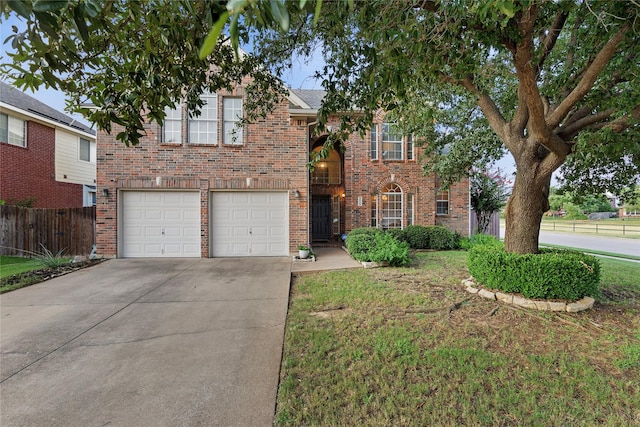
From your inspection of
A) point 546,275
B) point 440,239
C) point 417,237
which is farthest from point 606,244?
point 546,275

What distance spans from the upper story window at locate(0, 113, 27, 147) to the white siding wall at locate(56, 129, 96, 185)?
1397 mm

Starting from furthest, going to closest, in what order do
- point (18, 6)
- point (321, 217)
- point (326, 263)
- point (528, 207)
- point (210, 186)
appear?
point (321, 217) < point (210, 186) < point (326, 263) < point (528, 207) < point (18, 6)

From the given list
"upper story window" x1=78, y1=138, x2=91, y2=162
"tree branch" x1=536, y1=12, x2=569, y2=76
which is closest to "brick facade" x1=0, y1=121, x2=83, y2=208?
"upper story window" x1=78, y1=138, x2=91, y2=162

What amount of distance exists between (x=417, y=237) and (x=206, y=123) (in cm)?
868

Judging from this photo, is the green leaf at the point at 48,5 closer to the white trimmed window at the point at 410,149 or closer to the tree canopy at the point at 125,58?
the tree canopy at the point at 125,58

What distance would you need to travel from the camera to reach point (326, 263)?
7.97 metres

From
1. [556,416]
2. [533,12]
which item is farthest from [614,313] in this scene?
[533,12]

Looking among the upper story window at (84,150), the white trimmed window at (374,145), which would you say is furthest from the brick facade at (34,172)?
the white trimmed window at (374,145)

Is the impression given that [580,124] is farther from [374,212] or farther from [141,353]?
[374,212]

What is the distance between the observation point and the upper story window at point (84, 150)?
14.1 meters

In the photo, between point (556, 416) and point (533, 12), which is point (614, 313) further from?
point (533, 12)

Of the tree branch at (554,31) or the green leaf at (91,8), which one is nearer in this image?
the green leaf at (91,8)

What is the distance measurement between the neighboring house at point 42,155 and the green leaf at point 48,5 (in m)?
13.0

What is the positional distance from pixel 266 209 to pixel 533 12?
7.47m
